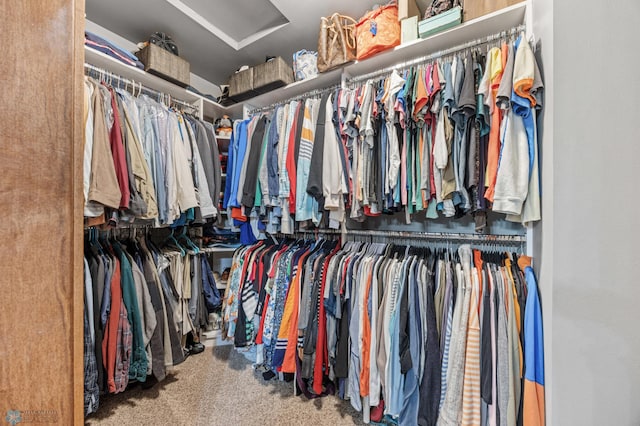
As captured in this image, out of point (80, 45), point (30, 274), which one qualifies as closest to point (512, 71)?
point (80, 45)

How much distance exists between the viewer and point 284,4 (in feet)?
5.40

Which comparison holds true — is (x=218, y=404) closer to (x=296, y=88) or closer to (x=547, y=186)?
(x=547, y=186)

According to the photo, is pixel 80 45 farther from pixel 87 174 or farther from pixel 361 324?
pixel 361 324

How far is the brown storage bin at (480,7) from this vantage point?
118cm

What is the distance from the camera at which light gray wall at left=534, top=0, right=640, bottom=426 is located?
0.89m

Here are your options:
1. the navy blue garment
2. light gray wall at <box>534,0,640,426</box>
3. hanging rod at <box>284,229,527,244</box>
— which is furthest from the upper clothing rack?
the navy blue garment

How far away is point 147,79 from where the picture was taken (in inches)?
69.4

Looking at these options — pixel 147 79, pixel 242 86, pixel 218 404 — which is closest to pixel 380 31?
pixel 242 86

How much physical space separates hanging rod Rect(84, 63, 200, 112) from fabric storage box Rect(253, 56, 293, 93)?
23.3 inches

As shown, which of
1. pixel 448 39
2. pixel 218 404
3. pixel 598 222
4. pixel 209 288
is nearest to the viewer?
pixel 598 222

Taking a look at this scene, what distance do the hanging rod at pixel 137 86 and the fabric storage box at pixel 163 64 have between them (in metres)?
0.14

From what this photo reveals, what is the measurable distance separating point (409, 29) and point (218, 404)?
2.46 meters

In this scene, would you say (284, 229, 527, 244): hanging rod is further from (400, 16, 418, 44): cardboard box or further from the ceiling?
the ceiling

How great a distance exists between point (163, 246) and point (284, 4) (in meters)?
1.97
